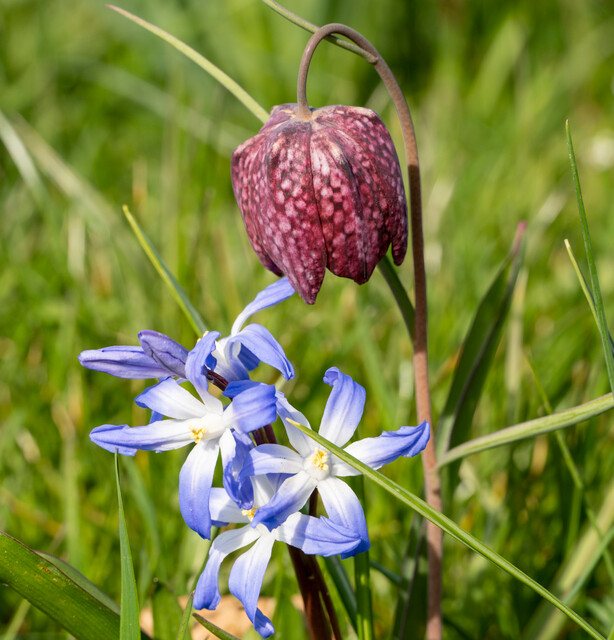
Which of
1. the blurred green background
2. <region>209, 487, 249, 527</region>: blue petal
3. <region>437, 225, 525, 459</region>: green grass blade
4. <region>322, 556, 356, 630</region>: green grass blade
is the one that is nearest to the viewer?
<region>209, 487, 249, 527</region>: blue petal

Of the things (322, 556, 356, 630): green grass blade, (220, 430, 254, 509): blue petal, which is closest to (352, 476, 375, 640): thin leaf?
(322, 556, 356, 630): green grass blade

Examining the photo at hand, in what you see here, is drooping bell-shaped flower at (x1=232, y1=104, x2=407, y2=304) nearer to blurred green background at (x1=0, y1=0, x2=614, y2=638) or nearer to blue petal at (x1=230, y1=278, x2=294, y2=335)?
blue petal at (x1=230, y1=278, x2=294, y2=335)

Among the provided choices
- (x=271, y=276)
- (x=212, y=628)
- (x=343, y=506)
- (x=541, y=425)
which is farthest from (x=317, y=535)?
(x=271, y=276)

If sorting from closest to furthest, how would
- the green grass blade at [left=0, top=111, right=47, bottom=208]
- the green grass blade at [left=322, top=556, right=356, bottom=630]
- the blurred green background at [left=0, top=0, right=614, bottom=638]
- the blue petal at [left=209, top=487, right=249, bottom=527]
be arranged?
1. the blue petal at [left=209, top=487, right=249, bottom=527]
2. the green grass blade at [left=322, top=556, right=356, bottom=630]
3. the blurred green background at [left=0, top=0, right=614, bottom=638]
4. the green grass blade at [left=0, top=111, right=47, bottom=208]

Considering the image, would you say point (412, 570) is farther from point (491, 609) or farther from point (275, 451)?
point (275, 451)

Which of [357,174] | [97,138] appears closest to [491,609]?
[357,174]

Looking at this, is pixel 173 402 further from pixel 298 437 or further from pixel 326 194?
pixel 326 194

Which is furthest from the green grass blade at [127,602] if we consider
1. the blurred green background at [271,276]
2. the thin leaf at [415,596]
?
the thin leaf at [415,596]
